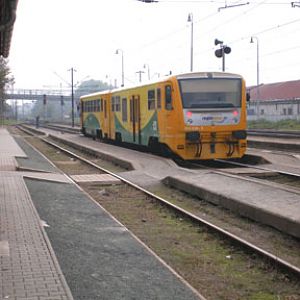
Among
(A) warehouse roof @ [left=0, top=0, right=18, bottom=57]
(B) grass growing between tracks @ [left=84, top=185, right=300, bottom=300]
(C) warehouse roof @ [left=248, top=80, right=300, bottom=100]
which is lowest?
(B) grass growing between tracks @ [left=84, top=185, right=300, bottom=300]

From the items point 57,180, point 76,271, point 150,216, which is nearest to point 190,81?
point 57,180

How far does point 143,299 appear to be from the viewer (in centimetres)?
584

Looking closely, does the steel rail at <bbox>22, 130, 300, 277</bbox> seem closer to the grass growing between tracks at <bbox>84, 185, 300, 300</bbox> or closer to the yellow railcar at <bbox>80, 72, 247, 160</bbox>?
the grass growing between tracks at <bbox>84, 185, 300, 300</bbox>

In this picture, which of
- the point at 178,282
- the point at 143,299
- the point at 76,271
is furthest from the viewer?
the point at 76,271

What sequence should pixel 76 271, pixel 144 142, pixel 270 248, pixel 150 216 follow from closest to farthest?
pixel 76 271 < pixel 270 248 < pixel 150 216 < pixel 144 142

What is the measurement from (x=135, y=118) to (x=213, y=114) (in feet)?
17.6

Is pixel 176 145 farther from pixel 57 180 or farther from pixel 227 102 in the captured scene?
pixel 57 180

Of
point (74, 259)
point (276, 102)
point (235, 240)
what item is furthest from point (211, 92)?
point (276, 102)

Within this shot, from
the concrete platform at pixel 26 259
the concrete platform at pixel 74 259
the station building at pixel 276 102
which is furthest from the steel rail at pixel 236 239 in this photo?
the station building at pixel 276 102

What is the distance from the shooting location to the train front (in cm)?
1942

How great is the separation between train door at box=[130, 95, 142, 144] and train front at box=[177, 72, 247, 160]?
438 cm

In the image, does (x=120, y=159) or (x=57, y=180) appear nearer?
(x=57, y=180)

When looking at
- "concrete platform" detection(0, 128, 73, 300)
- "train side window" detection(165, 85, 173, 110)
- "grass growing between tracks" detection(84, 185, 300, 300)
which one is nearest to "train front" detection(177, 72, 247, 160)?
"train side window" detection(165, 85, 173, 110)

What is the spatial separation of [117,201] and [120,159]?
823 cm
